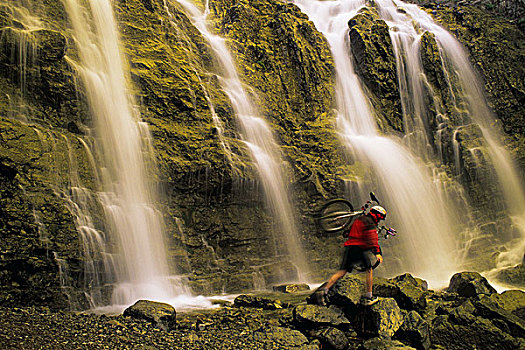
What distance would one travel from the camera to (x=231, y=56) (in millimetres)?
16672

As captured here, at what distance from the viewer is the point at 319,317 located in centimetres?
609

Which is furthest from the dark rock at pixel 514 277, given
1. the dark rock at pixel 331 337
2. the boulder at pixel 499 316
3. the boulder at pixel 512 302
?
the dark rock at pixel 331 337

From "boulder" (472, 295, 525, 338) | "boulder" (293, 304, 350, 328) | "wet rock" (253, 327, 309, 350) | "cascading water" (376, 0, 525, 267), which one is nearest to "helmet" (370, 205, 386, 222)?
"boulder" (293, 304, 350, 328)

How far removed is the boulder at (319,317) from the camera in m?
6.04

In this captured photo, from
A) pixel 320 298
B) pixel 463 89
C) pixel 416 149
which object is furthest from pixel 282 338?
pixel 463 89

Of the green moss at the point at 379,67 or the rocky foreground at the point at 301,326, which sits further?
the green moss at the point at 379,67

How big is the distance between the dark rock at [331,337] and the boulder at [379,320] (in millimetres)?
450

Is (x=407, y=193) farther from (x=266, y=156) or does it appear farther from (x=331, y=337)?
(x=331, y=337)

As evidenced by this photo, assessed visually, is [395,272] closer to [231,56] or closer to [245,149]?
[245,149]

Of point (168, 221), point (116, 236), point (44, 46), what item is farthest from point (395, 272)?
point (44, 46)

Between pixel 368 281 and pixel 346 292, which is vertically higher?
pixel 368 281

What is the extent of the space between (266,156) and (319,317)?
737 cm

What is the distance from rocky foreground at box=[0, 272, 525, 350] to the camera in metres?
4.93

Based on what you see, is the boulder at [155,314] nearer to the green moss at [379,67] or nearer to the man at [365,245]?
the man at [365,245]
